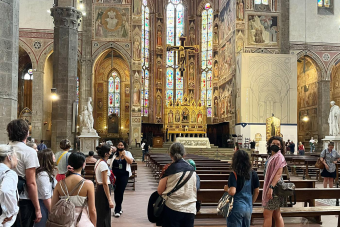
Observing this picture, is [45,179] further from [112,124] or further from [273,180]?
[112,124]

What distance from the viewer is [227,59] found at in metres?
36.0

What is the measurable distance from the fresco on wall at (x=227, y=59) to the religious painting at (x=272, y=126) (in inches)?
217

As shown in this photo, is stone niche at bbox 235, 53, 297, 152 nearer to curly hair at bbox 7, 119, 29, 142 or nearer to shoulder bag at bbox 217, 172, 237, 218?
shoulder bag at bbox 217, 172, 237, 218

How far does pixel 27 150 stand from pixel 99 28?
31.4 metres

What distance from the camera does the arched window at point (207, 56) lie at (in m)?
42.2

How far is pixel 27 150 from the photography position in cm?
423

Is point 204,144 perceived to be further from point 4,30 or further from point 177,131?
point 4,30

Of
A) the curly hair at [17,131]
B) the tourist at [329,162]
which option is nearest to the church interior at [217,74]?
the tourist at [329,162]

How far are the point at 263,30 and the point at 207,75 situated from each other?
1015 centimetres

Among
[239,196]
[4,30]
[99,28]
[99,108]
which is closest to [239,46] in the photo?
[99,28]

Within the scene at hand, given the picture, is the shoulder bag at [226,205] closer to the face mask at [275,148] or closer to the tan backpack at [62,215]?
the face mask at [275,148]

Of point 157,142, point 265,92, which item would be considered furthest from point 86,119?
point 157,142

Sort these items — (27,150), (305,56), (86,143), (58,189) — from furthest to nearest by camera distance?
(305,56) < (86,143) < (27,150) < (58,189)

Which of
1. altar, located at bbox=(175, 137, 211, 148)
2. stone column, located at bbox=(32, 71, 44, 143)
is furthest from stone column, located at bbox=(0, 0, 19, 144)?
altar, located at bbox=(175, 137, 211, 148)
